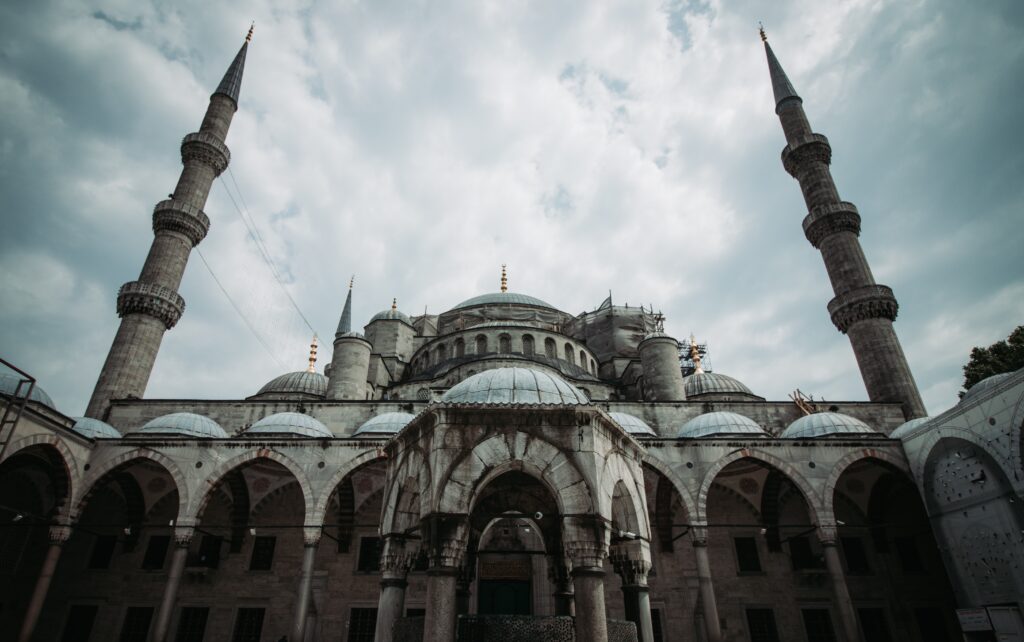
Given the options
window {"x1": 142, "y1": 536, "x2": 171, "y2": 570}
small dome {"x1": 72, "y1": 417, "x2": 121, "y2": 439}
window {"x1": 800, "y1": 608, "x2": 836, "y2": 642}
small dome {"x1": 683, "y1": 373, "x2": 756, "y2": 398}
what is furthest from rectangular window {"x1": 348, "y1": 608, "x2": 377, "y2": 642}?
small dome {"x1": 683, "y1": 373, "x2": 756, "y2": 398}

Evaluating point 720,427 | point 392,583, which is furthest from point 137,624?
point 720,427

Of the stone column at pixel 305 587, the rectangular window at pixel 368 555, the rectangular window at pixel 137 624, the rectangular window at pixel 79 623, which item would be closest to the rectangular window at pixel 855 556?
the rectangular window at pixel 368 555

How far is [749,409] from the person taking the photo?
19.3m

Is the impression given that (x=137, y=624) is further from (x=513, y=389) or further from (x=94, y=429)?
(x=513, y=389)

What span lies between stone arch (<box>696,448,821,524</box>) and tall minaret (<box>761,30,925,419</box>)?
7.65 meters

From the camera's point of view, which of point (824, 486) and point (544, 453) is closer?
point (544, 453)

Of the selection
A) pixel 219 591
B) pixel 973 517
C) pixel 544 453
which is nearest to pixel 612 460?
pixel 544 453

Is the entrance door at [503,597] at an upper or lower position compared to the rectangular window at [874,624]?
upper

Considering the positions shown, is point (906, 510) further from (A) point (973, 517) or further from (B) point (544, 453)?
(B) point (544, 453)

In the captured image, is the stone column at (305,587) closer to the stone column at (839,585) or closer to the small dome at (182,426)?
the small dome at (182,426)

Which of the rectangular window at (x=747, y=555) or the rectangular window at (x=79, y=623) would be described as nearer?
the rectangular window at (x=79, y=623)

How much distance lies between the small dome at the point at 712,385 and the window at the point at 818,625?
8.75 m

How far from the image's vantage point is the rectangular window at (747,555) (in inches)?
622

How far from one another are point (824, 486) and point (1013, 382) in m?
4.55
